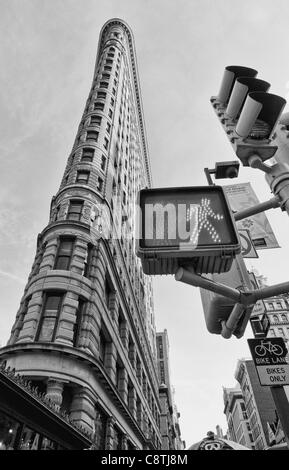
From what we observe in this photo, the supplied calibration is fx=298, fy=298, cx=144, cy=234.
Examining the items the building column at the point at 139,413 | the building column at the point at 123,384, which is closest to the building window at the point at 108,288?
the building column at the point at 123,384

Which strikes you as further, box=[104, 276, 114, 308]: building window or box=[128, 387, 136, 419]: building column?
box=[128, 387, 136, 419]: building column

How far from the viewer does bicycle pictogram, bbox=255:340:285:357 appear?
17.3 feet

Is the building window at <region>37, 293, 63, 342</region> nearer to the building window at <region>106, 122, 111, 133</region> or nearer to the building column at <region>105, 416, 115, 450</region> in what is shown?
the building column at <region>105, 416, 115, 450</region>

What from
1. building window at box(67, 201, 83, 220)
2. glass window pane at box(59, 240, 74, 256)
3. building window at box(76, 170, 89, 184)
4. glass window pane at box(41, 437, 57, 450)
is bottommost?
glass window pane at box(41, 437, 57, 450)

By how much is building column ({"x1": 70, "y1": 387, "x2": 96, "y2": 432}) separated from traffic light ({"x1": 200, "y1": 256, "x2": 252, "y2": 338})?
13.0m

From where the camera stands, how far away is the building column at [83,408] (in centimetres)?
1393

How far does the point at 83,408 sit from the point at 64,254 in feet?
32.2

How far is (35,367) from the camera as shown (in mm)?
14391

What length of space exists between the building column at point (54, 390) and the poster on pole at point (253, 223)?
11995 millimetres

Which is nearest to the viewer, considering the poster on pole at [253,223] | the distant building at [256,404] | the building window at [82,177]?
the poster on pole at [253,223]

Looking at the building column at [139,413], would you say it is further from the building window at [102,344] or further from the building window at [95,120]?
the building window at [95,120]

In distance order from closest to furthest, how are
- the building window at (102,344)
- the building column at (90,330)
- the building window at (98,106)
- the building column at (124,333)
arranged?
1. the building column at (90,330)
2. the building window at (102,344)
3. the building column at (124,333)
4. the building window at (98,106)

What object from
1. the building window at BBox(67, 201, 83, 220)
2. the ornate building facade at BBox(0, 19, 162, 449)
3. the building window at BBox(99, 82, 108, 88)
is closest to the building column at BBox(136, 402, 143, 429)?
the ornate building facade at BBox(0, 19, 162, 449)
